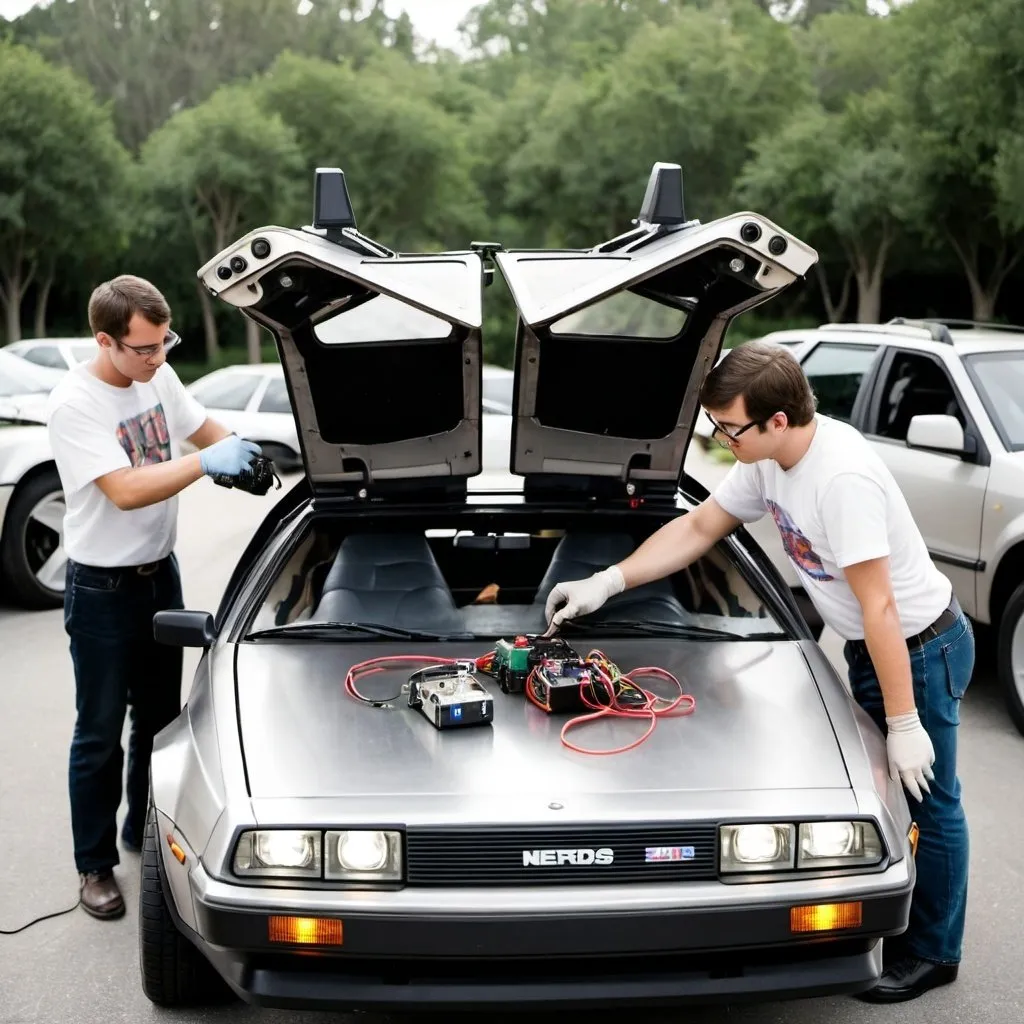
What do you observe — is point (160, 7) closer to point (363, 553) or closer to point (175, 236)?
point (175, 236)

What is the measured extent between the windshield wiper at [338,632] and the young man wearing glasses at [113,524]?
20.1 inches

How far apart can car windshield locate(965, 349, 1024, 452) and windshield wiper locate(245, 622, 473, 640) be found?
3376 millimetres

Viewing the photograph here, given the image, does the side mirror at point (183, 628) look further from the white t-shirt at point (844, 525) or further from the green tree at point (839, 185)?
the green tree at point (839, 185)

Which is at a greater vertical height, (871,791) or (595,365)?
(595,365)

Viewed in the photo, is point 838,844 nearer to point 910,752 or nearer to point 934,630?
point 910,752

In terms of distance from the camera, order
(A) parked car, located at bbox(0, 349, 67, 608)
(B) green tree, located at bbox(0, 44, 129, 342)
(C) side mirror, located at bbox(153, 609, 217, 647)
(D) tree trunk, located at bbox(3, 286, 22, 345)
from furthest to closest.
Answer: (D) tree trunk, located at bbox(3, 286, 22, 345) < (B) green tree, located at bbox(0, 44, 129, 342) < (A) parked car, located at bbox(0, 349, 67, 608) < (C) side mirror, located at bbox(153, 609, 217, 647)

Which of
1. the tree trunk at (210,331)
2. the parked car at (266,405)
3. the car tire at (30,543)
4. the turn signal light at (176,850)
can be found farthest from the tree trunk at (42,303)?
the turn signal light at (176,850)

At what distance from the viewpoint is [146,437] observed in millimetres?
4238

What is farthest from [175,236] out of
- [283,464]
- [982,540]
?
[982,540]

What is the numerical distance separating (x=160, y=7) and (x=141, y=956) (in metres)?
88.3

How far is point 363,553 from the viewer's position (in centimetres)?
439

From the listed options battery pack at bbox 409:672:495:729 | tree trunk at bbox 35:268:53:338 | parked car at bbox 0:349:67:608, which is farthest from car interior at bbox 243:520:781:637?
tree trunk at bbox 35:268:53:338

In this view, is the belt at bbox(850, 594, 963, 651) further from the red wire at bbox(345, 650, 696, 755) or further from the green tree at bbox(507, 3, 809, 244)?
the green tree at bbox(507, 3, 809, 244)

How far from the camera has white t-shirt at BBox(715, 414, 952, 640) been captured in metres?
3.34
